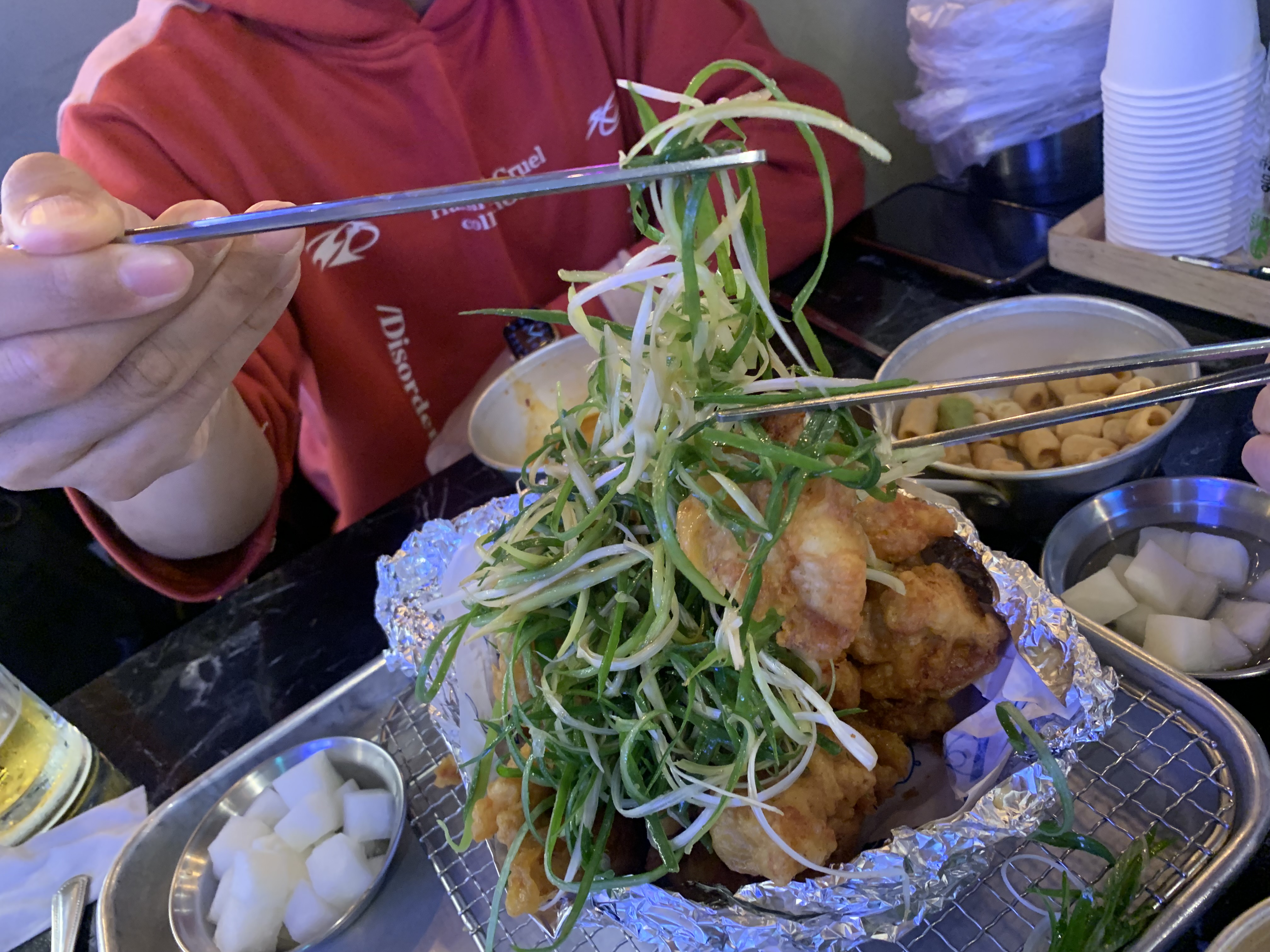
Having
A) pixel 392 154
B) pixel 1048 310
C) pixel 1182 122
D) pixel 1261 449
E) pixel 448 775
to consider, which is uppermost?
pixel 392 154

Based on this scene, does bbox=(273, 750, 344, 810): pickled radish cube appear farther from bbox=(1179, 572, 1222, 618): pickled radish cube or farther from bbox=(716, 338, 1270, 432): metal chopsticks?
bbox=(1179, 572, 1222, 618): pickled radish cube

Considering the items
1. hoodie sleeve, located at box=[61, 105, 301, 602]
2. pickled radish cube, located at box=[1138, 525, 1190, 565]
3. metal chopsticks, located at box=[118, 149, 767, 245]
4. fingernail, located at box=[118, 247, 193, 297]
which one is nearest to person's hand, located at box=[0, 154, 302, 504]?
fingernail, located at box=[118, 247, 193, 297]

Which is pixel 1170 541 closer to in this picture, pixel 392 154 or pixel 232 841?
pixel 232 841

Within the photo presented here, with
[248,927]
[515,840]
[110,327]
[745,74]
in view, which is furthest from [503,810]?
[745,74]

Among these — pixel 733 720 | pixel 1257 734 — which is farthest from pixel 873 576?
pixel 1257 734

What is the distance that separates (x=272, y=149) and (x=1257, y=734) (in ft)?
6.16

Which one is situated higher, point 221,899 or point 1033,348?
point 1033,348

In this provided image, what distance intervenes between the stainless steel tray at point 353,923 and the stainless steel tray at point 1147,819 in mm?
53

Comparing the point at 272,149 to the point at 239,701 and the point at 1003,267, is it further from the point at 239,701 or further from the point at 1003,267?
the point at 1003,267

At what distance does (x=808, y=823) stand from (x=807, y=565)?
0.26 m

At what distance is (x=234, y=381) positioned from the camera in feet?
5.16

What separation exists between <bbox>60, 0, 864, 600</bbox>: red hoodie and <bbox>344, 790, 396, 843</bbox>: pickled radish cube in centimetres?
65

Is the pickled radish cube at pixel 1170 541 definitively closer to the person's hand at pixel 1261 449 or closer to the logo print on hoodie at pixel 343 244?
the person's hand at pixel 1261 449

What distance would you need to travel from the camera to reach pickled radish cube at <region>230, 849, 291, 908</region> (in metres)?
1.07
